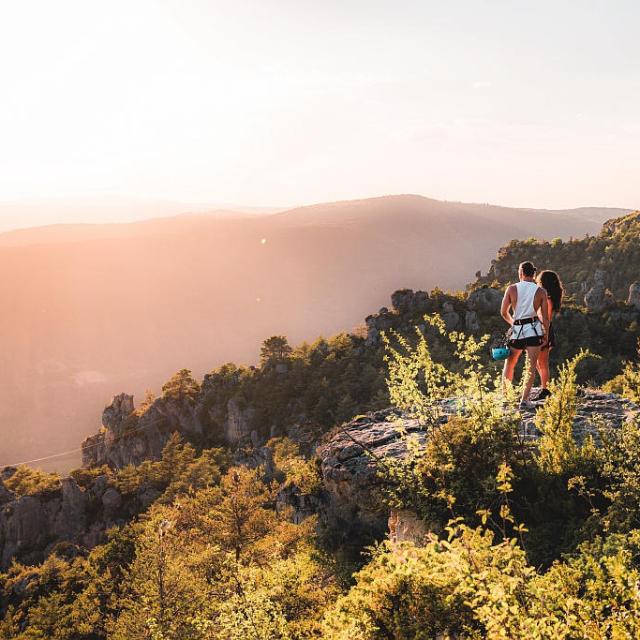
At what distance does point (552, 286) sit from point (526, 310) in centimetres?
91

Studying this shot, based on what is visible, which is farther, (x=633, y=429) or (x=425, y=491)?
(x=425, y=491)

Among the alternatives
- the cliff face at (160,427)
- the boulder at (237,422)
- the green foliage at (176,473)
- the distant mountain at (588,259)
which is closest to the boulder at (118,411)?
the cliff face at (160,427)

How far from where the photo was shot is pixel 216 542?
21062 mm

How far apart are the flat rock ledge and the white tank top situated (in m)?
1.50

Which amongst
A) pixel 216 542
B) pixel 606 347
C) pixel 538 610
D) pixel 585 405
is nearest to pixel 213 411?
pixel 216 542

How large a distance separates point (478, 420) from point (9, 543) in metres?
61.3

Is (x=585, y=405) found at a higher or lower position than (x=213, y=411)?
higher

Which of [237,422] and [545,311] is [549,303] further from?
[237,422]

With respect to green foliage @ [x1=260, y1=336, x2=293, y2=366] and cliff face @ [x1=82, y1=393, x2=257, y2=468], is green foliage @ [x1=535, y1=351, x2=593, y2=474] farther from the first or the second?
green foliage @ [x1=260, y1=336, x2=293, y2=366]

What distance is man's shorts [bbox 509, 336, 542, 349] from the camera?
8.55 metres

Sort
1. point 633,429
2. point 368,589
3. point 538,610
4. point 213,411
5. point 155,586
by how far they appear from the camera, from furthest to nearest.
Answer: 1. point 213,411
2. point 155,586
3. point 633,429
4. point 368,589
5. point 538,610

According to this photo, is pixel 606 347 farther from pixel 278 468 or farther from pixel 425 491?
pixel 425 491

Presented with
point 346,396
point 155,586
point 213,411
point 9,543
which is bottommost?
point 9,543

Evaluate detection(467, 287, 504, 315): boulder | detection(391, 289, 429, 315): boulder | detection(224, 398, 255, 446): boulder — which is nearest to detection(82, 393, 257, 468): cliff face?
detection(224, 398, 255, 446): boulder
